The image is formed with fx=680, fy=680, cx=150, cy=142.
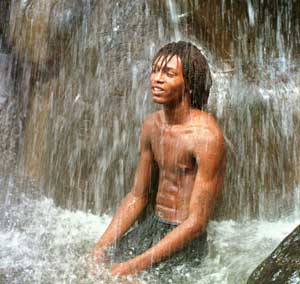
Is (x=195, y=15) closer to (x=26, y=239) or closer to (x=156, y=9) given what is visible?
(x=156, y=9)

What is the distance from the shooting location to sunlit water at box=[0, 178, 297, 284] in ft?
12.4

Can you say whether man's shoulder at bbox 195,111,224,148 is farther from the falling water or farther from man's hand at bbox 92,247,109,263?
man's hand at bbox 92,247,109,263

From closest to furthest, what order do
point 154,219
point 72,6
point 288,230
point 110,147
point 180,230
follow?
1. point 180,230
2. point 154,219
3. point 288,230
4. point 110,147
5. point 72,6

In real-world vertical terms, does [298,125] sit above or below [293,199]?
above

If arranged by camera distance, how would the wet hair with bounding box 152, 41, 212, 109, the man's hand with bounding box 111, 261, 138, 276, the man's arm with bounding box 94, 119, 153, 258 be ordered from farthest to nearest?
1. the man's arm with bounding box 94, 119, 153, 258
2. the wet hair with bounding box 152, 41, 212, 109
3. the man's hand with bounding box 111, 261, 138, 276

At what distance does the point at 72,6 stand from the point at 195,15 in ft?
3.45

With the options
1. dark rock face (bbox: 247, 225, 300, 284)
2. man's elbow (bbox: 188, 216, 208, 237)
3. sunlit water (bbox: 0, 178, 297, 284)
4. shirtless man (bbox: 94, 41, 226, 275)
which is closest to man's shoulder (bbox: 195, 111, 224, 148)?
shirtless man (bbox: 94, 41, 226, 275)

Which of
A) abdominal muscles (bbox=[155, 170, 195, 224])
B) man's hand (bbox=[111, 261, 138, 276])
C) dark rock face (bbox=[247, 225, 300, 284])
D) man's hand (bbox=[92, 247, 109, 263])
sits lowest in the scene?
man's hand (bbox=[111, 261, 138, 276])

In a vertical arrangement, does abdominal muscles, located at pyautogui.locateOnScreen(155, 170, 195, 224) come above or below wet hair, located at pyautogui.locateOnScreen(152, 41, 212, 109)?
below

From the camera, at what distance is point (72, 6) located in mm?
5566

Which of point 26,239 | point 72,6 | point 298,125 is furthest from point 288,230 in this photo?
point 72,6

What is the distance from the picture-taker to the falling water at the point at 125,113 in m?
4.79

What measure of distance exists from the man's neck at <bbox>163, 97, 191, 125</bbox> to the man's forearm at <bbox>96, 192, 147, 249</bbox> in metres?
0.55

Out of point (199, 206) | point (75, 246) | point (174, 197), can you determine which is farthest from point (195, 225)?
point (75, 246)
